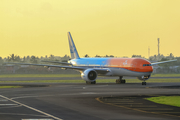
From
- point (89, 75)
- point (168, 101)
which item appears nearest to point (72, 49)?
point (89, 75)

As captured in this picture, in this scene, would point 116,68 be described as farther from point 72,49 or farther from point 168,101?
point 168,101

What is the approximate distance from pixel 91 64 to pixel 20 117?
44135mm

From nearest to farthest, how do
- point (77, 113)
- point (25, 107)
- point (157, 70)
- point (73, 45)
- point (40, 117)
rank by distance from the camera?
point (40, 117)
point (77, 113)
point (25, 107)
point (73, 45)
point (157, 70)

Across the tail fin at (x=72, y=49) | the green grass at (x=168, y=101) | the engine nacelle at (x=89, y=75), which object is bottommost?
the green grass at (x=168, y=101)

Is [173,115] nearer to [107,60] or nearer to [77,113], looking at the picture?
[77,113]

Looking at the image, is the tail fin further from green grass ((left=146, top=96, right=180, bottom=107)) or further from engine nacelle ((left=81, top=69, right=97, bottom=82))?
green grass ((left=146, top=96, right=180, bottom=107))

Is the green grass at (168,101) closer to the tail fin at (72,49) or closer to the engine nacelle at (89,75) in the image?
the engine nacelle at (89,75)

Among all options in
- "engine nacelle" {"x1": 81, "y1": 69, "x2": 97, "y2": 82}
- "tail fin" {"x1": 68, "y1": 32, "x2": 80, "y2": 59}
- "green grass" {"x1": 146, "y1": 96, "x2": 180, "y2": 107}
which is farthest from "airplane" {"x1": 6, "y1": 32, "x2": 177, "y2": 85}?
"green grass" {"x1": 146, "y1": 96, "x2": 180, "y2": 107}

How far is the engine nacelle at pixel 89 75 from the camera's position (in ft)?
182

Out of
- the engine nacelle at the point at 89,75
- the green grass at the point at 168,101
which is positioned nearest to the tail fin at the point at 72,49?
the engine nacelle at the point at 89,75

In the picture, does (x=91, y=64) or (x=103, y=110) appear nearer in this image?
(x=103, y=110)

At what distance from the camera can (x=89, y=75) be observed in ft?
186

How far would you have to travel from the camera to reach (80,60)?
66.2 m

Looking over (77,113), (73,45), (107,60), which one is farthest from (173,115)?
(73,45)
